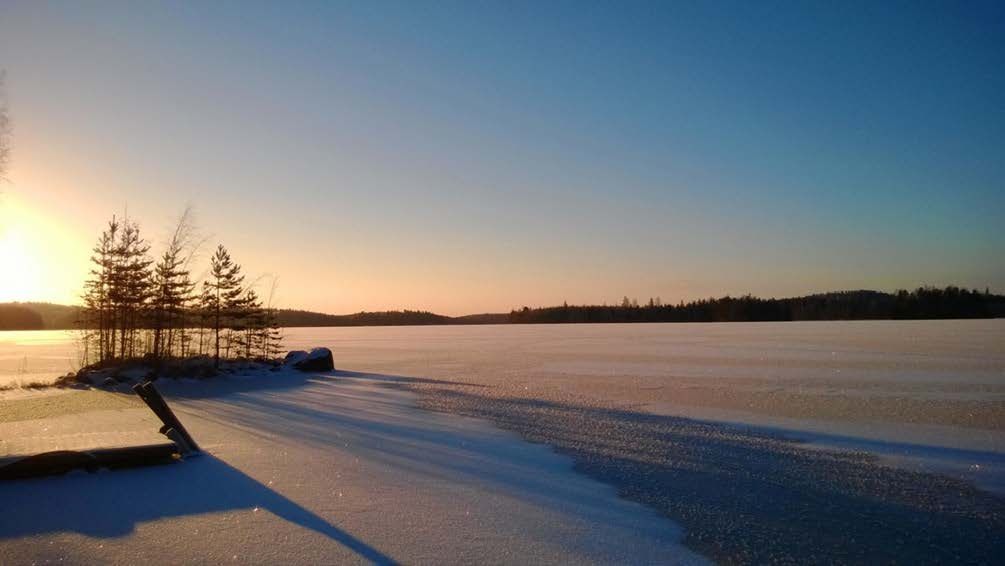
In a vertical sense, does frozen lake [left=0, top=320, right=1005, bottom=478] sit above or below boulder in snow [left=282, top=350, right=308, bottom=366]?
below

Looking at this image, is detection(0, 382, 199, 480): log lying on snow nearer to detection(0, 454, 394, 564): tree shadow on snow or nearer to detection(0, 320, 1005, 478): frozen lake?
detection(0, 454, 394, 564): tree shadow on snow

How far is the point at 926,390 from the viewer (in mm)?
11875

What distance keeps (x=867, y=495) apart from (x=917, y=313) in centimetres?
8033

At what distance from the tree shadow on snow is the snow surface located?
0.05 ft

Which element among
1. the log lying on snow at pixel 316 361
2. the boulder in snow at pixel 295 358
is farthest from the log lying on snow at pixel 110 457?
the boulder in snow at pixel 295 358

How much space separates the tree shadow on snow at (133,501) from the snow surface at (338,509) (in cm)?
2

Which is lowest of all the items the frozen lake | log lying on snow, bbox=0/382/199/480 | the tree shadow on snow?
the frozen lake

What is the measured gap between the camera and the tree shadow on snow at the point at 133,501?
441cm

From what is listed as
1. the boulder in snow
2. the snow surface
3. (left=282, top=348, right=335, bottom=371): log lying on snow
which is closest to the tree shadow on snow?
the snow surface

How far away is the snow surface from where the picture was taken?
4.04 meters

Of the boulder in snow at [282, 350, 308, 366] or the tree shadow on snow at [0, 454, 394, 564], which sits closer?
the tree shadow on snow at [0, 454, 394, 564]

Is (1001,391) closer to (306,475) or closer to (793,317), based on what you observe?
(306,475)

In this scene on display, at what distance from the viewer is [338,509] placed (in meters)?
4.94

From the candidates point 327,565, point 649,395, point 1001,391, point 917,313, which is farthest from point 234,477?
point 917,313
